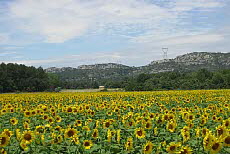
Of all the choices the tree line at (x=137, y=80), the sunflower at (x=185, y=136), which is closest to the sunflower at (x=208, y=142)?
the sunflower at (x=185, y=136)

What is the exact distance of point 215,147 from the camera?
374cm

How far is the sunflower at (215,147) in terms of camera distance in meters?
3.72

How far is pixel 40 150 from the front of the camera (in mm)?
4176

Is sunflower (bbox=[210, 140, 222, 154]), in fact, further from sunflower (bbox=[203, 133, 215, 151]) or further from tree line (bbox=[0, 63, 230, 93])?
tree line (bbox=[0, 63, 230, 93])

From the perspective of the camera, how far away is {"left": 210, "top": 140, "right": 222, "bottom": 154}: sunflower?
3725mm

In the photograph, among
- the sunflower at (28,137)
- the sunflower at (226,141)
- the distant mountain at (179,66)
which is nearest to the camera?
the sunflower at (226,141)

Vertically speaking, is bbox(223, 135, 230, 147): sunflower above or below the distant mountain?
below

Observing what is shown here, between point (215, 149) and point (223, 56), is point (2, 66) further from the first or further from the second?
point (223, 56)

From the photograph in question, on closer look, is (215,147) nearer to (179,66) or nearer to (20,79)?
(20,79)

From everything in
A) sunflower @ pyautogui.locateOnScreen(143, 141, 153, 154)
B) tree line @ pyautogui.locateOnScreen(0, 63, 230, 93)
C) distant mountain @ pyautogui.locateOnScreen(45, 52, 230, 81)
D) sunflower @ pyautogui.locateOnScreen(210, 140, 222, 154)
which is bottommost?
sunflower @ pyautogui.locateOnScreen(143, 141, 153, 154)

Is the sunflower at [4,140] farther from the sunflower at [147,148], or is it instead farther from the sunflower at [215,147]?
the sunflower at [215,147]

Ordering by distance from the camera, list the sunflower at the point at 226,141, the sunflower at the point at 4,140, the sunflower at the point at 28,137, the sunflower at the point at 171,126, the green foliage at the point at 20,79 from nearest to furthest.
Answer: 1. the sunflower at the point at 226,141
2. the sunflower at the point at 4,140
3. the sunflower at the point at 28,137
4. the sunflower at the point at 171,126
5. the green foliage at the point at 20,79

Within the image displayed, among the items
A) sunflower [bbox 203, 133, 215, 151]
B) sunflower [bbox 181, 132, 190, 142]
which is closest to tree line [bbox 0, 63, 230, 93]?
sunflower [bbox 181, 132, 190, 142]

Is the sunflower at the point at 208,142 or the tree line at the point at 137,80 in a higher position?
the tree line at the point at 137,80
